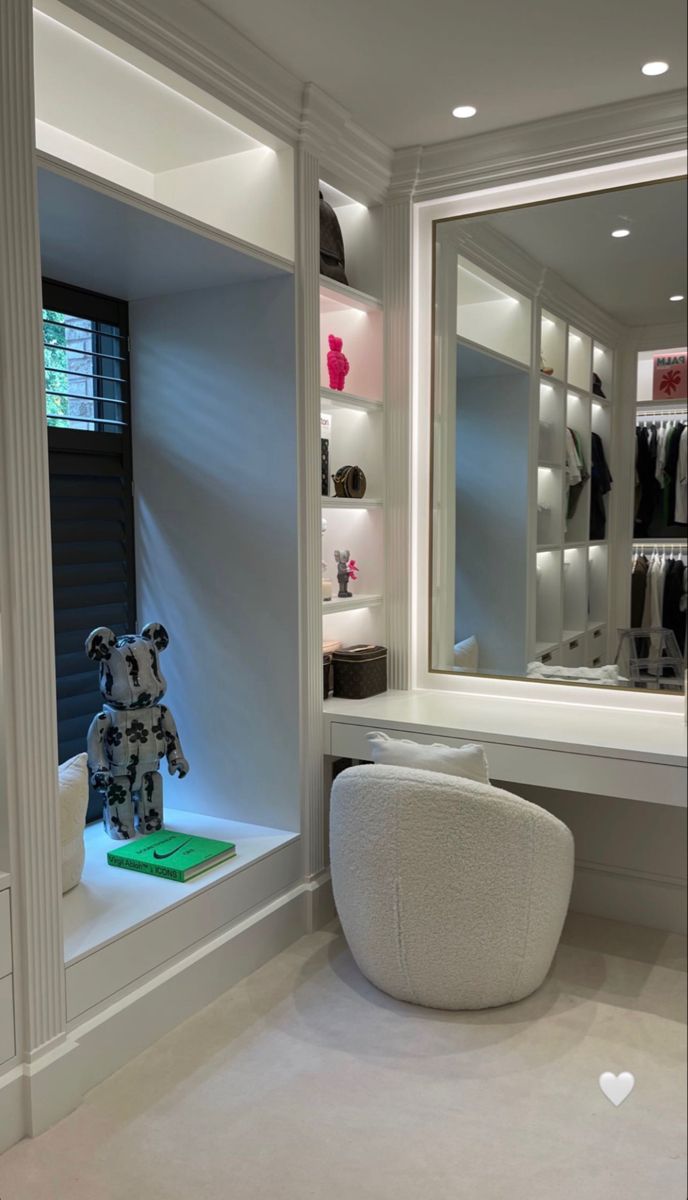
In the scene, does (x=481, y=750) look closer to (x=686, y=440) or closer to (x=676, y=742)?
(x=676, y=742)

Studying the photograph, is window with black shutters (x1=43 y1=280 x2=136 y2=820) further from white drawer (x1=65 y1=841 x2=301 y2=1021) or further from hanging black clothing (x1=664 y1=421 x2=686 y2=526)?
hanging black clothing (x1=664 y1=421 x2=686 y2=526)

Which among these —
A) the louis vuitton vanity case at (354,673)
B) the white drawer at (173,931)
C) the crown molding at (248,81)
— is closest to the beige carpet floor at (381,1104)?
the white drawer at (173,931)

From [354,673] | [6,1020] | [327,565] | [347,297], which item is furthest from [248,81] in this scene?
[6,1020]

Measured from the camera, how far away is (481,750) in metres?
2.18

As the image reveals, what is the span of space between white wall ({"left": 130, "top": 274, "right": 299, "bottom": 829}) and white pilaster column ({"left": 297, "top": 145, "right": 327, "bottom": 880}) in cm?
3

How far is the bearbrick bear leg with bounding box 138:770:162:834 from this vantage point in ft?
8.14

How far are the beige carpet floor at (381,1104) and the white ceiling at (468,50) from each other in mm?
2279

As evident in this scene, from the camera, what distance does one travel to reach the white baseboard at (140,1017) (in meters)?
1.74

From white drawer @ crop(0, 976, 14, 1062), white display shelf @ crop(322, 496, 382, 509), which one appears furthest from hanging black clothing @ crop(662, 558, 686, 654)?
white drawer @ crop(0, 976, 14, 1062)

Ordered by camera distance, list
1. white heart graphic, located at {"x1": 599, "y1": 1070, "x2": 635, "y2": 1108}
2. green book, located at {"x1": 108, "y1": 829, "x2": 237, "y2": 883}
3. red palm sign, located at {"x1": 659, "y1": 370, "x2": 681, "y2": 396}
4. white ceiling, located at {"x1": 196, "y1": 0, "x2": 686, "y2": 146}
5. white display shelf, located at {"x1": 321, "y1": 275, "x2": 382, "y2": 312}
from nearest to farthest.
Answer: white heart graphic, located at {"x1": 599, "y1": 1070, "x2": 635, "y2": 1108} < white ceiling, located at {"x1": 196, "y1": 0, "x2": 686, "y2": 146} < green book, located at {"x1": 108, "y1": 829, "x2": 237, "y2": 883} < red palm sign, located at {"x1": 659, "y1": 370, "x2": 681, "y2": 396} < white display shelf, located at {"x1": 321, "y1": 275, "x2": 382, "y2": 312}

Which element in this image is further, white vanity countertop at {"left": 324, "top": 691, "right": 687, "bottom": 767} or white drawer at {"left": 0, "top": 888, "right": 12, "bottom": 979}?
white vanity countertop at {"left": 324, "top": 691, "right": 687, "bottom": 767}

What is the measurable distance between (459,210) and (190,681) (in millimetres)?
1687

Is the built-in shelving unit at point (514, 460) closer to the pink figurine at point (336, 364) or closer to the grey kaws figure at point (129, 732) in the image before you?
the pink figurine at point (336, 364)

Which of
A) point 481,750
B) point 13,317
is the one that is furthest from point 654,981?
point 13,317
